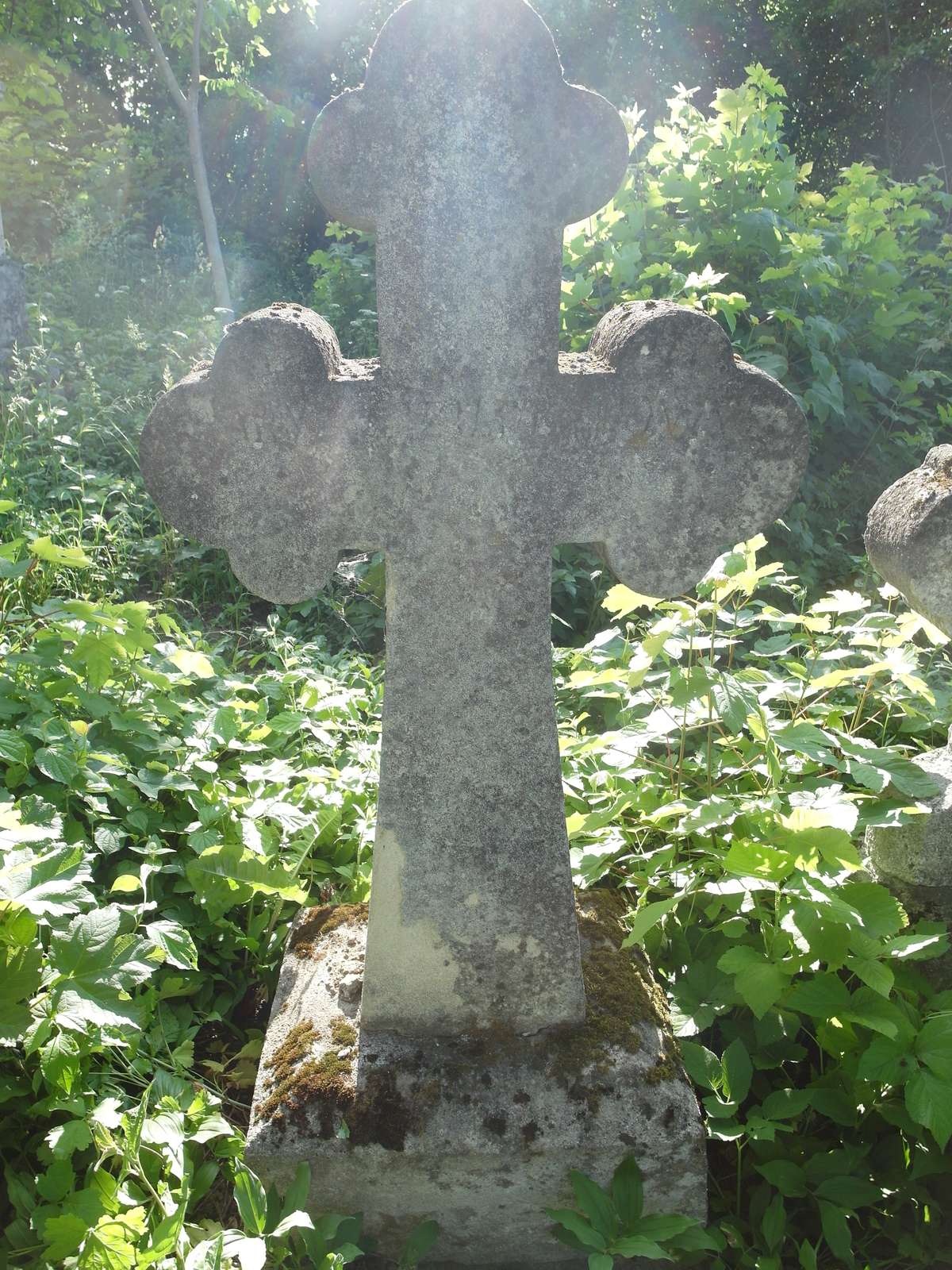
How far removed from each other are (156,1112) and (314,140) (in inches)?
67.2

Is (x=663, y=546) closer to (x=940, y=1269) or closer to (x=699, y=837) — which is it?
(x=699, y=837)

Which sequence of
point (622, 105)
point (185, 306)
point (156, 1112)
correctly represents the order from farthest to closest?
point (622, 105) < point (185, 306) < point (156, 1112)

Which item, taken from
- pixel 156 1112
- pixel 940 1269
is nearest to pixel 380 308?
pixel 156 1112

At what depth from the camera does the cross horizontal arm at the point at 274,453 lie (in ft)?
Result: 5.18

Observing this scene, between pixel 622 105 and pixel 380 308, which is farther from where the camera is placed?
pixel 622 105

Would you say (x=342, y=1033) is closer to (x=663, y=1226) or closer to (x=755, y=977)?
(x=663, y=1226)

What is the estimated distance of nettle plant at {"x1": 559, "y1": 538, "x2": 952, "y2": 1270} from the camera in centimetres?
166

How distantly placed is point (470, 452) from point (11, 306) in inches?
246

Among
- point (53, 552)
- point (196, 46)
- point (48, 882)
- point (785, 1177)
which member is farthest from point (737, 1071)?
point (196, 46)

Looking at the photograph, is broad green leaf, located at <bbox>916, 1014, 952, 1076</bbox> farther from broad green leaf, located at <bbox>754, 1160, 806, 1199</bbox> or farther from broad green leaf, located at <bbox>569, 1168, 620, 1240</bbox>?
broad green leaf, located at <bbox>569, 1168, 620, 1240</bbox>

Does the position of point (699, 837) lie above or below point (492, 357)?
below

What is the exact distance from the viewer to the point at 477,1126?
1.70m

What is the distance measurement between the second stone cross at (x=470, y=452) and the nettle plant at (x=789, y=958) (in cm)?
30

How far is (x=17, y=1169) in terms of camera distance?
5.76 ft
